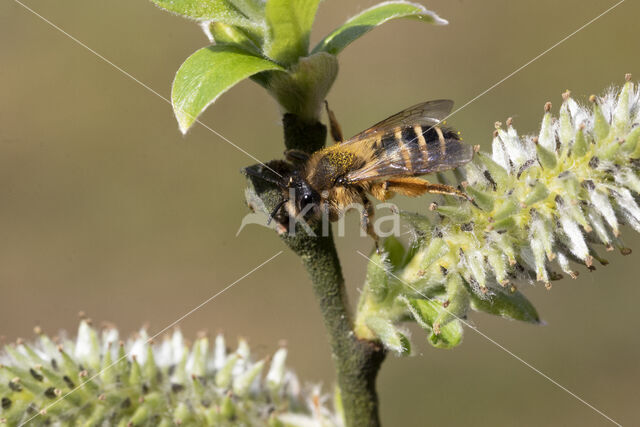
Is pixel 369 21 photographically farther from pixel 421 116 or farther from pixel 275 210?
pixel 421 116

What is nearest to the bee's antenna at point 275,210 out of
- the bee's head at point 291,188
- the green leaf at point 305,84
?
the bee's head at point 291,188

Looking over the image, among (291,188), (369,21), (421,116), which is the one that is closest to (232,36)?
(369,21)

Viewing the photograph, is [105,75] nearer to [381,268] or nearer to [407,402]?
[407,402]

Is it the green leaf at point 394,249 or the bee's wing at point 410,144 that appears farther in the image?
the bee's wing at point 410,144

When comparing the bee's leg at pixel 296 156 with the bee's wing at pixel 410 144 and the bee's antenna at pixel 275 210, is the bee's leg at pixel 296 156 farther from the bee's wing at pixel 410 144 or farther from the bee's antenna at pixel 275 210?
the bee's wing at pixel 410 144

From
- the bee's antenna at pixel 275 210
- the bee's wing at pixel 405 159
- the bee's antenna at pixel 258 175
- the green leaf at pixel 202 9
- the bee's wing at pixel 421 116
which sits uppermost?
the bee's wing at pixel 421 116

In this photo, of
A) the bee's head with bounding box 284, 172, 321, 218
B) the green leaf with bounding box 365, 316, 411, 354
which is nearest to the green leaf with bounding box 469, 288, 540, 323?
the green leaf with bounding box 365, 316, 411, 354
